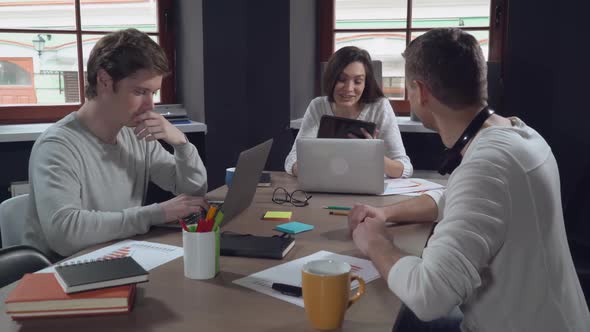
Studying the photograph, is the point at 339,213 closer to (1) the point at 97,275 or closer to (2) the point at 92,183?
(2) the point at 92,183

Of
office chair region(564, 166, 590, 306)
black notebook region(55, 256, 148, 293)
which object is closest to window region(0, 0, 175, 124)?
black notebook region(55, 256, 148, 293)

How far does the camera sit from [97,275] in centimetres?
107

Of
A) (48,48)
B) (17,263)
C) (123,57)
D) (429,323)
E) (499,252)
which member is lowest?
(429,323)

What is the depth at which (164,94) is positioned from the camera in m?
3.54

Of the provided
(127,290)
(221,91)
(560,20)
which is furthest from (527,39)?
(127,290)

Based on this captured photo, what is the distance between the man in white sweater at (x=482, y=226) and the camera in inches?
39.6

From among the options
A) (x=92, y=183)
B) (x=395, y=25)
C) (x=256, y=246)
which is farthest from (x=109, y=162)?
(x=395, y=25)

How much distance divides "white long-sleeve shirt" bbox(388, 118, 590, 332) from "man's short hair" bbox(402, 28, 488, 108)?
93 millimetres

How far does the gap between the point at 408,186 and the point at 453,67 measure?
1130 mm

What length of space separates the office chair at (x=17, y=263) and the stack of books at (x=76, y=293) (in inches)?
15.1

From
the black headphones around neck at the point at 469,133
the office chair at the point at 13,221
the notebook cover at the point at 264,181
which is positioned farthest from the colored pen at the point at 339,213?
the office chair at the point at 13,221

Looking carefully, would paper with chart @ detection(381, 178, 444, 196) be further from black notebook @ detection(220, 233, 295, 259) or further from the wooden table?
black notebook @ detection(220, 233, 295, 259)

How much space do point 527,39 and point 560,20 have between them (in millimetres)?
177

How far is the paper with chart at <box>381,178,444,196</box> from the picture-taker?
2123 millimetres
